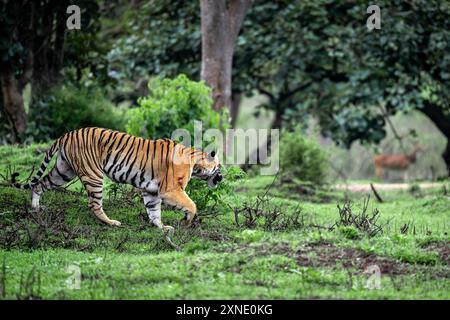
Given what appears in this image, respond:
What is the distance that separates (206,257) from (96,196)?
259cm

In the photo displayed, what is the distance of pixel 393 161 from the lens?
23.1 meters

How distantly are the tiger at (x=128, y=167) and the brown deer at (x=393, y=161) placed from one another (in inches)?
516

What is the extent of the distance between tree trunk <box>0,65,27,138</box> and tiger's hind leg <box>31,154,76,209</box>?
239 inches

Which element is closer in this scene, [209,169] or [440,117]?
[209,169]

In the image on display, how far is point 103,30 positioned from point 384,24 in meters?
8.67

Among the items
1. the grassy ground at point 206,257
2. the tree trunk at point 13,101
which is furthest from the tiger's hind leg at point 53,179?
the tree trunk at point 13,101

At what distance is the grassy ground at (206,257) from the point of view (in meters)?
7.36

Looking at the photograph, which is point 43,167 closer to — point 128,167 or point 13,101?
point 128,167

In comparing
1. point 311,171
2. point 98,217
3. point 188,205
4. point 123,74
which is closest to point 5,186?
point 98,217

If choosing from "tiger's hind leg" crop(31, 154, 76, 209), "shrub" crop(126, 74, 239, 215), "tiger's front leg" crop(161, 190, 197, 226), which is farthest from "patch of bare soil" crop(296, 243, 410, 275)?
"shrub" crop(126, 74, 239, 215)

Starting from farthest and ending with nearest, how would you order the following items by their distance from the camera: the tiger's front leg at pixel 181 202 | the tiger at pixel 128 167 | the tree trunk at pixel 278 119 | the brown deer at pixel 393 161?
1. the brown deer at pixel 393 161
2. the tree trunk at pixel 278 119
3. the tiger at pixel 128 167
4. the tiger's front leg at pixel 181 202

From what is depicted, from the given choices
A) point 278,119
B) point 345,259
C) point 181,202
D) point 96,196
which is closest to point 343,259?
point 345,259

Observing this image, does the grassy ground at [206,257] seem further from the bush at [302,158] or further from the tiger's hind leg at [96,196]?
the bush at [302,158]

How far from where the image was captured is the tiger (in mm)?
10352
